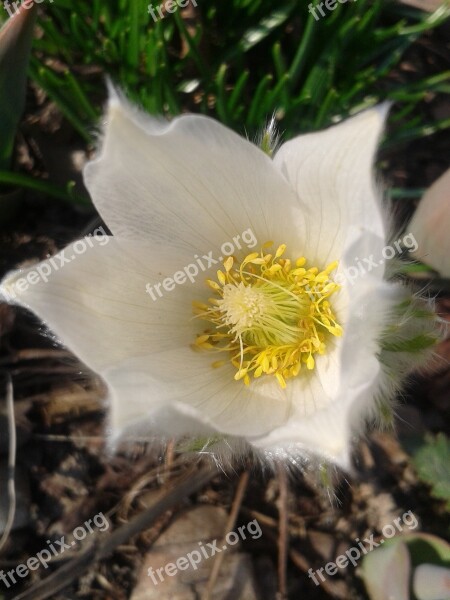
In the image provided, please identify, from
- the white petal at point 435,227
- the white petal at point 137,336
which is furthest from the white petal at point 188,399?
the white petal at point 435,227

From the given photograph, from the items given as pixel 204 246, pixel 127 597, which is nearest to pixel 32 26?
pixel 204 246

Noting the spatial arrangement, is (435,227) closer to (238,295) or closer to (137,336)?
(238,295)

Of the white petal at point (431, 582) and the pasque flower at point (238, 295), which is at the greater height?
the pasque flower at point (238, 295)

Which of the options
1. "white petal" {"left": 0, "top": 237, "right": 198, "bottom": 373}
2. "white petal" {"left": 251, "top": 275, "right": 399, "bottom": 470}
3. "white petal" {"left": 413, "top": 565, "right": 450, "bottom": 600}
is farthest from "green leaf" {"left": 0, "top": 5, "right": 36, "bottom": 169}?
"white petal" {"left": 413, "top": 565, "right": 450, "bottom": 600}

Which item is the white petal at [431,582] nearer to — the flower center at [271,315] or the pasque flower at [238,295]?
the pasque flower at [238,295]

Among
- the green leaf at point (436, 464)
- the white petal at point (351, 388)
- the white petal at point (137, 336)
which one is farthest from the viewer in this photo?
the green leaf at point (436, 464)

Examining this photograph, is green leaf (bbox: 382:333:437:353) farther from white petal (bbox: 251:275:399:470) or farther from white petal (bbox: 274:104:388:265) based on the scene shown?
white petal (bbox: 274:104:388:265)

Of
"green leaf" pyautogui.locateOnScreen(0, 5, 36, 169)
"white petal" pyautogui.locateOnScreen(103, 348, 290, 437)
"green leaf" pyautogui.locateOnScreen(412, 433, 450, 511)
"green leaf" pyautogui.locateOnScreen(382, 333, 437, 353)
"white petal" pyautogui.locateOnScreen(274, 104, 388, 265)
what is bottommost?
"green leaf" pyautogui.locateOnScreen(412, 433, 450, 511)

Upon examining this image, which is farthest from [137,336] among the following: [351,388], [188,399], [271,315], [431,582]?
[431,582]
